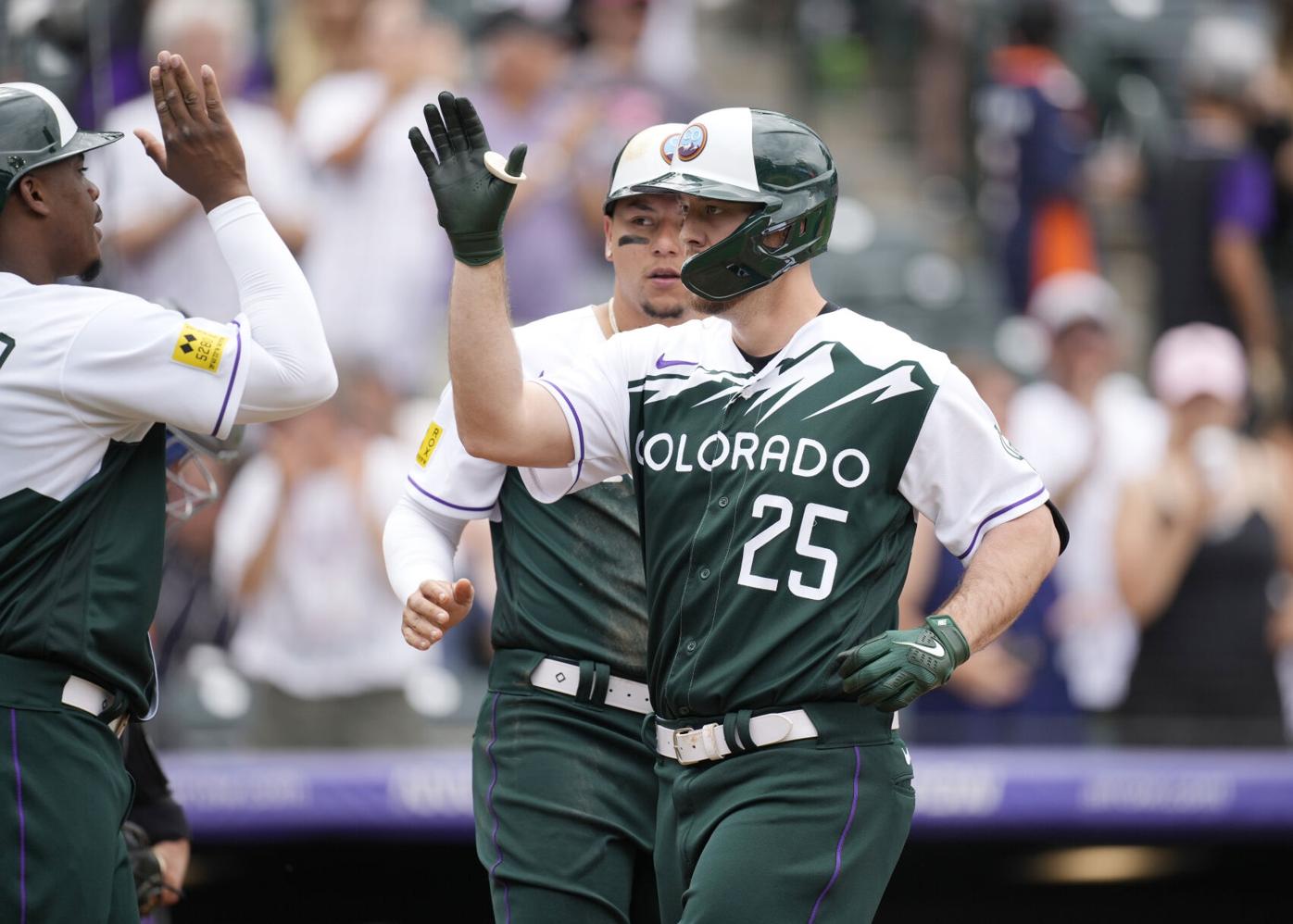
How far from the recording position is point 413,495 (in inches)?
156

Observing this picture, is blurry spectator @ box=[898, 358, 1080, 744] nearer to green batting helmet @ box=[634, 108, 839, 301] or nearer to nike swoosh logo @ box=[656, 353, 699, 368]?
nike swoosh logo @ box=[656, 353, 699, 368]

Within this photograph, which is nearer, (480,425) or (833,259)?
(480,425)

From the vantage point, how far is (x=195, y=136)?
3402mm

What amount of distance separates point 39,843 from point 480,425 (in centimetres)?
107

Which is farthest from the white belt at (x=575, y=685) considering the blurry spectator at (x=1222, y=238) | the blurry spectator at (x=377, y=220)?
the blurry spectator at (x=1222, y=238)

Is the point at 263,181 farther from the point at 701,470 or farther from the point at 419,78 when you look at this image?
the point at 701,470

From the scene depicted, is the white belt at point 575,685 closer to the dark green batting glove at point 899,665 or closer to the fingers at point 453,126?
the dark green batting glove at point 899,665

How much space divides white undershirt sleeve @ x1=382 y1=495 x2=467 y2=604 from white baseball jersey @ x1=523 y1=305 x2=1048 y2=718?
543mm

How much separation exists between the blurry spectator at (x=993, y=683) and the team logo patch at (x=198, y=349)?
3781 mm

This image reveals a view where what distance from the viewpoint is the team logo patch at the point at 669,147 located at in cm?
358

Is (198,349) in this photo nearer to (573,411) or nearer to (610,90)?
(573,411)

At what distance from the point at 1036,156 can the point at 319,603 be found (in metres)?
4.26

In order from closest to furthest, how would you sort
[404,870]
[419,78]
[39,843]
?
[39,843], [404,870], [419,78]

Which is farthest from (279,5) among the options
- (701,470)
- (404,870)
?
(701,470)
